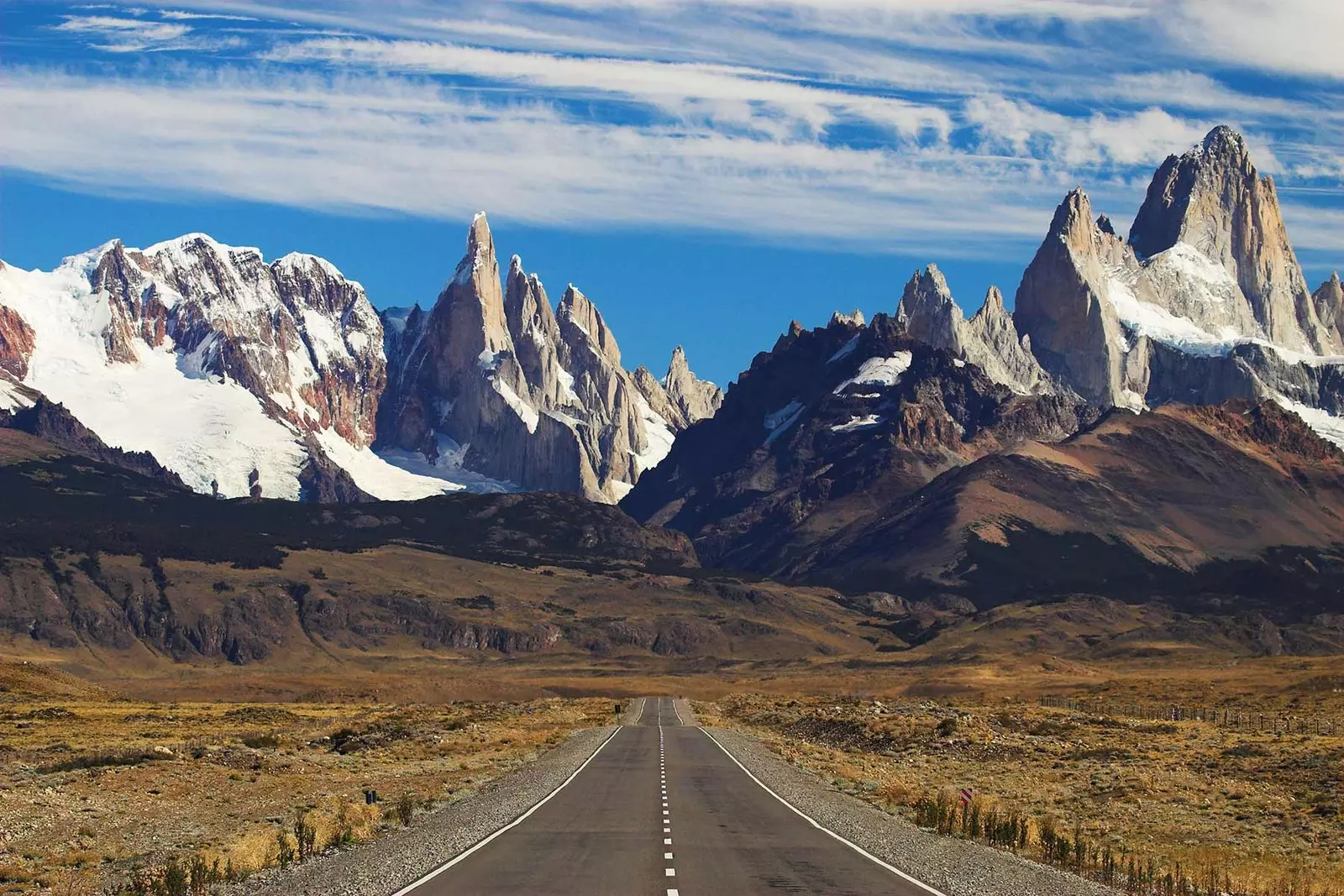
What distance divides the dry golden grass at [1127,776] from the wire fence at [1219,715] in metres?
4.20

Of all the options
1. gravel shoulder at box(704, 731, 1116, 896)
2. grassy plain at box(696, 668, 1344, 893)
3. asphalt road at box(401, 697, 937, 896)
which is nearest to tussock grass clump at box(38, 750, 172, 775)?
asphalt road at box(401, 697, 937, 896)

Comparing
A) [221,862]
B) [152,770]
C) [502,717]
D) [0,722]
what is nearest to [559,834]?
[221,862]

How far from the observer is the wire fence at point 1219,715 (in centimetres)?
12088

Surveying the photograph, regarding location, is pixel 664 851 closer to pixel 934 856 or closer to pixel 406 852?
pixel 406 852

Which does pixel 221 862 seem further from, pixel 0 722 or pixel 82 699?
pixel 82 699

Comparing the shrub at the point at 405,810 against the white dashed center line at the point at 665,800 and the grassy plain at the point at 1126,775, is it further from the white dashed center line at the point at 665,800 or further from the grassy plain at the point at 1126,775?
the grassy plain at the point at 1126,775

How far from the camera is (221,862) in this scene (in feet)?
163

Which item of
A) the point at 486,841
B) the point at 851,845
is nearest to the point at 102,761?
the point at 486,841

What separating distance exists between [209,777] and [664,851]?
35.9 metres

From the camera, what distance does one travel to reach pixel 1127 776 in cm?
8006

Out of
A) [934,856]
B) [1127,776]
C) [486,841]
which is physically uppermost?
[1127,776]

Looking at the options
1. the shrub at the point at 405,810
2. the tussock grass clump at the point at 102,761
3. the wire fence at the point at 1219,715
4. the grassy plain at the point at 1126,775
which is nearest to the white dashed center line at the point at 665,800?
the grassy plain at the point at 1126,775

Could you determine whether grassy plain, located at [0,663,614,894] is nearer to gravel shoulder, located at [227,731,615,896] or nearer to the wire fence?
gravel shoulder, located at [227,731,615,896]

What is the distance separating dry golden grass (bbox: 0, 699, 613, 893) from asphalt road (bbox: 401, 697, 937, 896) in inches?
245
